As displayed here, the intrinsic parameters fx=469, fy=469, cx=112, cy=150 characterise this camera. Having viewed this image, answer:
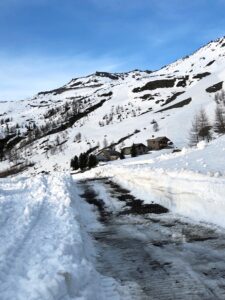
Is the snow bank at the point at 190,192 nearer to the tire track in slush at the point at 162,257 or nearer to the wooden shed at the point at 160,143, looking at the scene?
the tire track in slush at the point at 162,257

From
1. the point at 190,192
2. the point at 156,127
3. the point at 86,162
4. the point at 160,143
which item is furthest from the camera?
the point at 156,127

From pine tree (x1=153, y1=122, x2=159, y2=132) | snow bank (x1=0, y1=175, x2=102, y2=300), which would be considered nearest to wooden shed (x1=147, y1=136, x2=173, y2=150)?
pine tree (x1=153, y1=122, x2=159, y2=132)

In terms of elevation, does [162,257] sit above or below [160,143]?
below

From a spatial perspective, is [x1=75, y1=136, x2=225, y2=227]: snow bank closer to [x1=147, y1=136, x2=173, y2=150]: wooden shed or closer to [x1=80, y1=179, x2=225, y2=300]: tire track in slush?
[x1=80, y1=179, x2=225, y2=300]: tire track in slush

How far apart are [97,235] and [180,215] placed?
379 cm

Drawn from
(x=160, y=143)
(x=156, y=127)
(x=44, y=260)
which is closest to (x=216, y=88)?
(x=156, y=127)

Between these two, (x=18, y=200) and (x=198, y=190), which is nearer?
(x=198, y=190)

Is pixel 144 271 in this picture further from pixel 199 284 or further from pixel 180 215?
pixel 180 215

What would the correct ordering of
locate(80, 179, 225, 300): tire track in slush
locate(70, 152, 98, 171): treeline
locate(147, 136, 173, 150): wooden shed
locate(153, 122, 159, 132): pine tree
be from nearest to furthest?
locate(80, 179, 225, 300): tire track in slush
locate(70, 152, 98, 171): treeline
locate(147, 136, 173, 150): wooden shed
locate(153, 122, 159, 132): pine tree

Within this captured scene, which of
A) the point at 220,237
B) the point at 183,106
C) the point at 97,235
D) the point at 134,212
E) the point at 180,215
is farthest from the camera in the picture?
the point at 183,106

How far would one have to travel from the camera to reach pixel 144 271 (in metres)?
8.84

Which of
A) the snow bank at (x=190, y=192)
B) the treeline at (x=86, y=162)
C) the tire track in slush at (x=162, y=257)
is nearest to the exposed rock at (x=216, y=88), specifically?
the treeline at (x=86, y=162)

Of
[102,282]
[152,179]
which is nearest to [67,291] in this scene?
[102,282]

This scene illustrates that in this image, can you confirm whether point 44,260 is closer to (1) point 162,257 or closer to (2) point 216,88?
(1) point 162,257
